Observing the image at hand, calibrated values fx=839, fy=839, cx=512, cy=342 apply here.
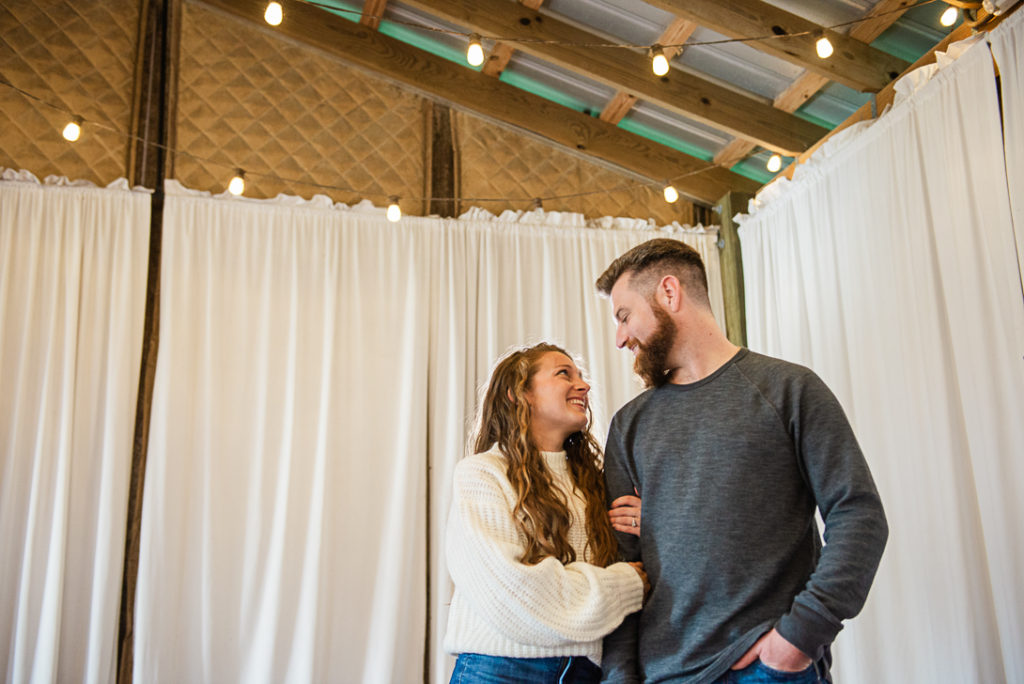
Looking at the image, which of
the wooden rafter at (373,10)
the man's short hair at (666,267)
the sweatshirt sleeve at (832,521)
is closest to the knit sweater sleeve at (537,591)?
the sweatshirt sleeve at (832,521)

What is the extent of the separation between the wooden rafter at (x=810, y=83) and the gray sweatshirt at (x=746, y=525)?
84.6 inches

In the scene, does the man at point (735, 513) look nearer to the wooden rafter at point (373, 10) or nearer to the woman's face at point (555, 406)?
the woman's face at point (555, 406)

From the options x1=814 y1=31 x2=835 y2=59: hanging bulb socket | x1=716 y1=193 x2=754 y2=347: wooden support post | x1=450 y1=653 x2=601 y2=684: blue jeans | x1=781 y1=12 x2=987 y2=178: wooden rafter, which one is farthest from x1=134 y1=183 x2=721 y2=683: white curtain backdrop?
x1=450 y1=653 x2=601 y2=684: blue jeans

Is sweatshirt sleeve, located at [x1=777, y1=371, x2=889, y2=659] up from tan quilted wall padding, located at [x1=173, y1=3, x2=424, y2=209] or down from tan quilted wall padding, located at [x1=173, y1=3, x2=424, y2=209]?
down

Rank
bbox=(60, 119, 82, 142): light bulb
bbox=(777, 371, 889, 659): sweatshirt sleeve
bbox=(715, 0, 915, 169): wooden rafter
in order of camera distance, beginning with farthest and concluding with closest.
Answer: bbox=(60, 119, 82, 142): light bulb → bbox=(715, 0, 915, 169): wooden rafter → bbox=(777, 371, 889, 659): sweatshirt sleeve

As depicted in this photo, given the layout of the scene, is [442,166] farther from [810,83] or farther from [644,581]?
[644,581]

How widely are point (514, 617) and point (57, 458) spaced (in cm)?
279

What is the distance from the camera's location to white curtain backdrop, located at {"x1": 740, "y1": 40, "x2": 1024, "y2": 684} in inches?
112

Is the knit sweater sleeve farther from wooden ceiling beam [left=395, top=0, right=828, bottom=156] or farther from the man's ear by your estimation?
wooden ceiling beam [left=395, top=0, right=828, bottom=156]

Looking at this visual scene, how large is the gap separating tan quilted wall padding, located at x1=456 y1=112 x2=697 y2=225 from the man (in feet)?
9.27

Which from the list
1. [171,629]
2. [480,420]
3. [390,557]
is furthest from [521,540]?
[171,629]

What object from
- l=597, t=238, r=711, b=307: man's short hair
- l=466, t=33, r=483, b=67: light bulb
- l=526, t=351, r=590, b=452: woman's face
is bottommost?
l=526, t=351, r=590, b=452: woman's face

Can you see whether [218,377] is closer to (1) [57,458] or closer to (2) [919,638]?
(1) [57,458]

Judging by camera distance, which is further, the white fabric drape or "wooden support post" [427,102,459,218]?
"wooden support post" [427,102,459,218]
